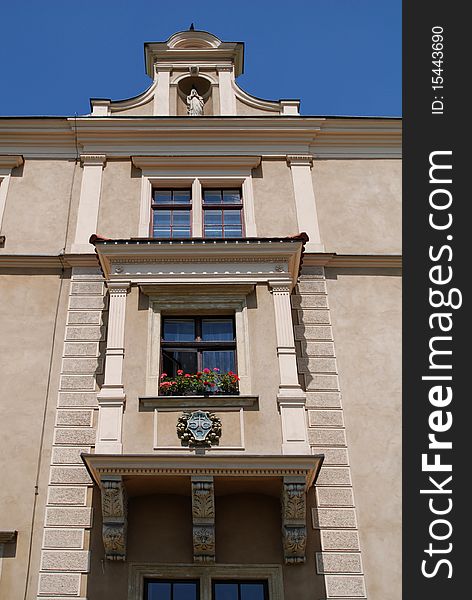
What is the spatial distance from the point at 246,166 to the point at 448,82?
5137 mm

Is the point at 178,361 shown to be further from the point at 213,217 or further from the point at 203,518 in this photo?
the point at 213,217

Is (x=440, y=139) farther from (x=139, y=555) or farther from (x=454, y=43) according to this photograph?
(x=139, y=555)

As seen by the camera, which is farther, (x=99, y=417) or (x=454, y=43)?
(x=454, y=43)

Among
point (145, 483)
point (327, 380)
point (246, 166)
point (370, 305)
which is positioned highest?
point (246, 166)

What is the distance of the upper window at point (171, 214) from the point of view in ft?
52.0

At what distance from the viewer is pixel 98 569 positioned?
11.4 metres

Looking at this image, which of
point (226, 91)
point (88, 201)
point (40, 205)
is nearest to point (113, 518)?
point (88, 201)

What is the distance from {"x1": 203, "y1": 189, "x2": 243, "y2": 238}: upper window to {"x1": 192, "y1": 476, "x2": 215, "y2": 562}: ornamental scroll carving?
5916 mm

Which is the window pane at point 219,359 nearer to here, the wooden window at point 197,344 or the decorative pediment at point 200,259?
the wooden window at point 197,344

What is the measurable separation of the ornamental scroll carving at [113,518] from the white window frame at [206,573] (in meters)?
0.33

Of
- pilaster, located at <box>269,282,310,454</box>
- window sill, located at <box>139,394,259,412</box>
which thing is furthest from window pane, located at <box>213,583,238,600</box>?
window sill, located at <box>139,394,259,412</box>

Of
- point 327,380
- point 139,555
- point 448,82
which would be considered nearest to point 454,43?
point 448,82

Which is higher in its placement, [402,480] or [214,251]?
[214,251]

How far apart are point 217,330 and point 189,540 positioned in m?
3.62
